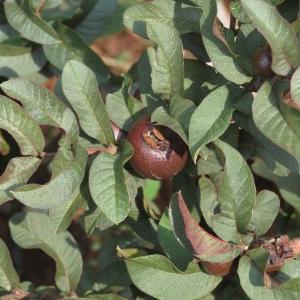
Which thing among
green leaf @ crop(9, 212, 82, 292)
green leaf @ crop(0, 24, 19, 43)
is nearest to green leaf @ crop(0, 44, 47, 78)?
green leaf @ crop(0, 24, 19, 43)

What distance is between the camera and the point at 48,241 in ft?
4.29

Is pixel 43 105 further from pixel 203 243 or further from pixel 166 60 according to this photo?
pixel 203 243

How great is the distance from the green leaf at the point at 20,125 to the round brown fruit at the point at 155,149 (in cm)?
15

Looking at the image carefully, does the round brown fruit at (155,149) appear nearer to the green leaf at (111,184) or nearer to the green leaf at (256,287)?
the green leaf at (111,184)

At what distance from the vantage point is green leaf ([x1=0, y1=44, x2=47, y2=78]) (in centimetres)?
129

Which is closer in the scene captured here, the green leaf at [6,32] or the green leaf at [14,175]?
the green leaf at [14,175]

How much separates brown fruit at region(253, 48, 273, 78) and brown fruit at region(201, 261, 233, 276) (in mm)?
288

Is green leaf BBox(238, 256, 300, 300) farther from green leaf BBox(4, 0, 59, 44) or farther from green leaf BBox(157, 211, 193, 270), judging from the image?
green leaf BBox(4, 0, 59, 44)

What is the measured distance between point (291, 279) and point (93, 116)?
383 millimetres

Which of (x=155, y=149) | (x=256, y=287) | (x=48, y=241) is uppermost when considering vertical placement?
(x=155, y=149)

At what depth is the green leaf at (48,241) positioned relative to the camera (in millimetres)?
1300

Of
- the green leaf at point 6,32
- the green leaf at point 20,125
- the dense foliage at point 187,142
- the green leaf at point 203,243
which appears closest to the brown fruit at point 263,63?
the dense foliage at point 187,142

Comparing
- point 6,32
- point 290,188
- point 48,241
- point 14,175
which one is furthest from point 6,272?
point 290,188

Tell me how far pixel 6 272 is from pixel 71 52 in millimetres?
435
